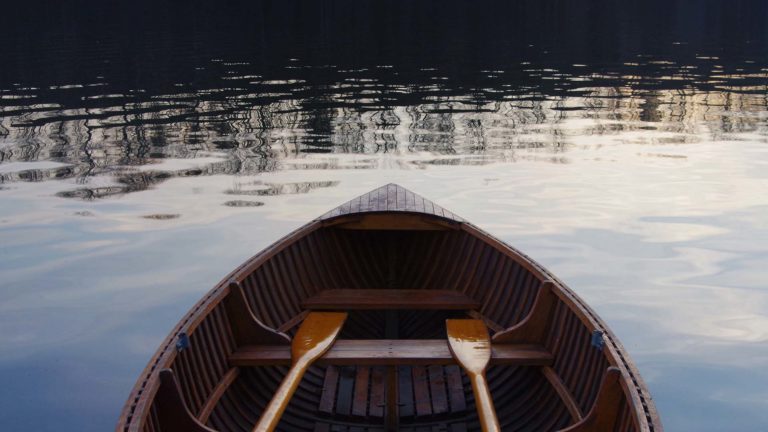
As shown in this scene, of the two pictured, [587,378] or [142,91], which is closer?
[587,378]

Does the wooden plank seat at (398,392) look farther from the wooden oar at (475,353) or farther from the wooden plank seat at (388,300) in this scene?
the wooden plank seat at (388,300)

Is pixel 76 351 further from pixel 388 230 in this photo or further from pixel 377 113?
pixel 377 113

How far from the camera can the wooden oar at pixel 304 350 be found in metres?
6.51

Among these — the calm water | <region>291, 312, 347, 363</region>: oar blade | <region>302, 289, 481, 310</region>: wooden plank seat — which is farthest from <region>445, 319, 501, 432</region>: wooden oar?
the calm water

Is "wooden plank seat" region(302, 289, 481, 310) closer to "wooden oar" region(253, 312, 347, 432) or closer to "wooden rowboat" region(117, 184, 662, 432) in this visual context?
"wooden rowboat" region(117, 184, 662, 432)

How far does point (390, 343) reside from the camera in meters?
8.18

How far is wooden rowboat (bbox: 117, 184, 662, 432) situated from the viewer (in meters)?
6.69

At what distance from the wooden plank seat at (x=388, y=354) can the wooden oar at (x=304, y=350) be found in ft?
0.30

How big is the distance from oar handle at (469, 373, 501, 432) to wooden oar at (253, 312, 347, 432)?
156 centimetres

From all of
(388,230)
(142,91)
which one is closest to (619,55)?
(142,91)

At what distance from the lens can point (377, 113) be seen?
94.2 ft

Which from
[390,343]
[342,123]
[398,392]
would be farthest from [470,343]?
[342,123]

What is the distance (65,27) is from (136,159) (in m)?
40.6

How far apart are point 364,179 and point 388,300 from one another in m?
10.4
